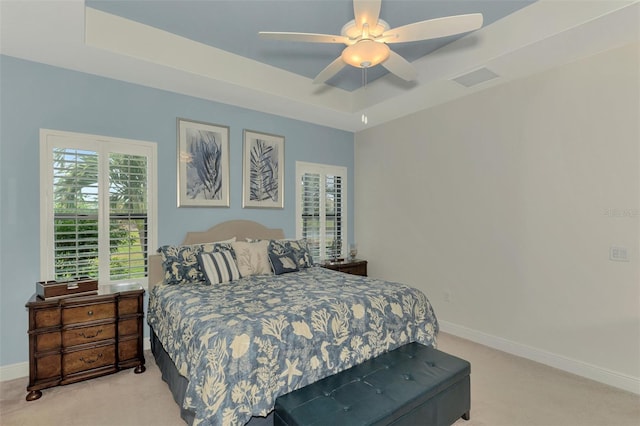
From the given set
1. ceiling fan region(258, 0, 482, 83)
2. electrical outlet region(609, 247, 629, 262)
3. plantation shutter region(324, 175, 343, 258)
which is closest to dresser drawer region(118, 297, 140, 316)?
ceiling fan region(258, 0, 482, 83)

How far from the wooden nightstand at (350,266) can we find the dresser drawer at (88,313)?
2594 mm

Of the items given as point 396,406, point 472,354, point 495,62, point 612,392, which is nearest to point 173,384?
point 396,406

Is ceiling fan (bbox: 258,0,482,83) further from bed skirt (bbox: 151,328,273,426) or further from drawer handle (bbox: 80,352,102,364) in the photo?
drawer handle (bbox: 80,352,102,364)

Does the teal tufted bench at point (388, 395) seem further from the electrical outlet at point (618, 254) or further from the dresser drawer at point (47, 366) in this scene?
the dresser drawer at point (47, 366)

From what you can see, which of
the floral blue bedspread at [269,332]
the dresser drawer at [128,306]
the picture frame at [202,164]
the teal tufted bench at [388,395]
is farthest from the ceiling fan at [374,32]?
the dresser drawer at [128,306]

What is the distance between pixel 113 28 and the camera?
280cm

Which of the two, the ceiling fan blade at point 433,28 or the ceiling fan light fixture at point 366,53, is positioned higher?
the ceiling fan blade at point 433,28

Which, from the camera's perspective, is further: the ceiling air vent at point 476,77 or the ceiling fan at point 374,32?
the ceiling air vent at point 476,77

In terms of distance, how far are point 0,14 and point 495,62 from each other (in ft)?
13.2

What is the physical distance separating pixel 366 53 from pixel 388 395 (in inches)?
85.1

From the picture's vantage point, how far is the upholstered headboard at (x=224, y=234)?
11.2 feet

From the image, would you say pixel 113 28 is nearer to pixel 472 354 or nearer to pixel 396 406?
pixel 396 406

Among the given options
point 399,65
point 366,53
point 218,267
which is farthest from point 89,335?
point 399,65

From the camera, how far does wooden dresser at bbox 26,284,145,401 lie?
2.52 m
